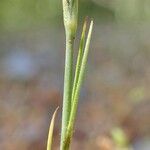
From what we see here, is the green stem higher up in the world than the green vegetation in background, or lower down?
lower down

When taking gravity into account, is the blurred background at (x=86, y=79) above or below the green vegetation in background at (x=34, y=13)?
below

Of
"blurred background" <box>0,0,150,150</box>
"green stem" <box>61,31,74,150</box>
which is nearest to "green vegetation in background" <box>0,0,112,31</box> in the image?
"blurred background" <box>0,0,150,150</box>

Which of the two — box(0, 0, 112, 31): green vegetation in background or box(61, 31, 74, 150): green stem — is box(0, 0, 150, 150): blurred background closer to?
box(0, 0, 112, 31): green vegetation in background

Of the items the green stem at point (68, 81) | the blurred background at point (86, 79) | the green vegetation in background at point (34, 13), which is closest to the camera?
the green stem at point (68, 81)

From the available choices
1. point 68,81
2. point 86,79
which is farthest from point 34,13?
point 68,81

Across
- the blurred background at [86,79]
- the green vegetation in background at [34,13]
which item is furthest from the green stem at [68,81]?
the green vegetation in background at [34,13]

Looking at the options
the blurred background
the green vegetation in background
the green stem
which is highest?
the green vegetation in background

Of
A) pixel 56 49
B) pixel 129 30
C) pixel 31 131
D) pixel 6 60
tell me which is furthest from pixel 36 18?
pixel 31 131

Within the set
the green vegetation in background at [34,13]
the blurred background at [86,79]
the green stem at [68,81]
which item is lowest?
the green stem at [68,81]

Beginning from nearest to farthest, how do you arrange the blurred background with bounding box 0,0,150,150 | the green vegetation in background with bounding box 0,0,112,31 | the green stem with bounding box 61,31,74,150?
the green stem with bounding box 61,31,74,150, the blurred background with bounding box 0,0,150,150, the green vegetation in background with bounding box 0,0,112,31

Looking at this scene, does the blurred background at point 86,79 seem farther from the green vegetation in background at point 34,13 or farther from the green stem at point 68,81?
the green stem at point 68,81
